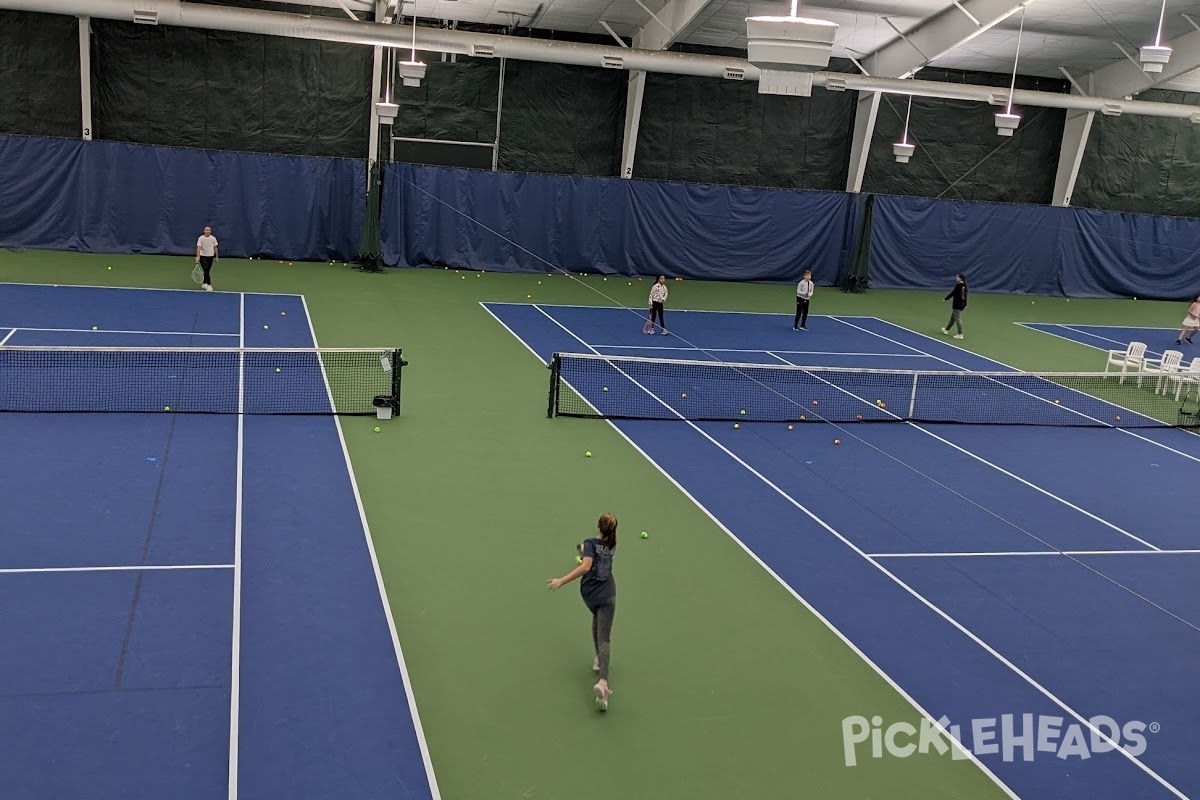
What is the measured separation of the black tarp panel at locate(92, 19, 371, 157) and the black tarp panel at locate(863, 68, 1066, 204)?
646 inches

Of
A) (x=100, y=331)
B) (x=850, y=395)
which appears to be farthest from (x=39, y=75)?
(x=850, y=395)

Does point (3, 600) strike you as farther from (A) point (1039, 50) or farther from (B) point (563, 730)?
(A) point (1039, 50)

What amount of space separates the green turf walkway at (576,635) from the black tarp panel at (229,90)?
15517 mm

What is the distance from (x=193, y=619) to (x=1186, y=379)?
17.0 m

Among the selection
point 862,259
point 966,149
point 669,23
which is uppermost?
point 669,23

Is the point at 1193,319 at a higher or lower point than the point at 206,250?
higher

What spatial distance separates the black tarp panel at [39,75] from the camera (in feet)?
91.5

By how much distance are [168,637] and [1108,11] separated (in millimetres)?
27911

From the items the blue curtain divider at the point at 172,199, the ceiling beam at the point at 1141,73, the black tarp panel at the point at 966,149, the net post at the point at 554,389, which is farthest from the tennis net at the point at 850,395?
the black tarp panel at the point at 966,149

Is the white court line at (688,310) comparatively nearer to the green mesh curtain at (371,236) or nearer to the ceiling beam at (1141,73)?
the green mesh curtain at (371,236)

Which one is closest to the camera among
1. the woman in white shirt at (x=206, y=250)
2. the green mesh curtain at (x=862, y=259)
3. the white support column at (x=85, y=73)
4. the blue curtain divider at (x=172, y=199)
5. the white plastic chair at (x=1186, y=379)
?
the white plastic chair at (x=1186, y=379)

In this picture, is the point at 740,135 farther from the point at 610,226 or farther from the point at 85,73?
the point at 85,73

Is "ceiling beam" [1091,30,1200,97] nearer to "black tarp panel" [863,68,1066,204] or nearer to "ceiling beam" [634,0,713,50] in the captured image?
"black tarp panel" [863,68,1066,204]

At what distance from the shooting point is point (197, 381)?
1611 cm
